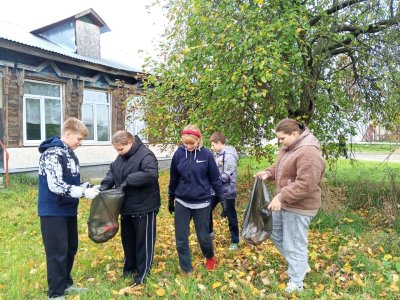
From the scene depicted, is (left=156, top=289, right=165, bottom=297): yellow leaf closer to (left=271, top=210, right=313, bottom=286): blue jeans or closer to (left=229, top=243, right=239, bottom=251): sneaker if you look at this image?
(left=271, top=210, right=313, bottom=286): blue jeans

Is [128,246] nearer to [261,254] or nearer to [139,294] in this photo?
[139,294]

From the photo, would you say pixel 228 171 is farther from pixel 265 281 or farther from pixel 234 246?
pixel 265 281

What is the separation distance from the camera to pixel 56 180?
3346 millimetres

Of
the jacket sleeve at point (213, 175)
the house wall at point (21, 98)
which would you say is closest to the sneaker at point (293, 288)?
the jacket sleeve at point (213, 175)

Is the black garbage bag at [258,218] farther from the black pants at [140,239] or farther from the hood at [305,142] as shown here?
the black pants at [140,239]

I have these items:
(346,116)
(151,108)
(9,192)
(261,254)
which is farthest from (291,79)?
(9,192)

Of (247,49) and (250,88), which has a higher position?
(247,49)

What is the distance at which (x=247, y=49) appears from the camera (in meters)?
5.54

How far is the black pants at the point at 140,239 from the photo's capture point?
3.85m

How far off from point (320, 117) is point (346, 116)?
0.67m

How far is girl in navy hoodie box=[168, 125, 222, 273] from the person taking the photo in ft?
13.2

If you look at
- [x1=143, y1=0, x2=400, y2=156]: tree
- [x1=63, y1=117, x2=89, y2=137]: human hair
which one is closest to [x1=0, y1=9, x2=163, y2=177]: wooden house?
[x1=143, y1=0, x2=400, y2=156]: tree

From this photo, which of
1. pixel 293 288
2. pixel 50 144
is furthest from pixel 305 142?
pixel 50 144

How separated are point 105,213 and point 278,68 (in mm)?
3248
